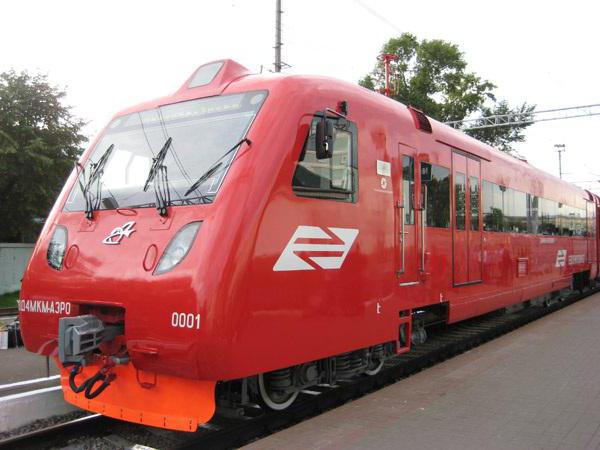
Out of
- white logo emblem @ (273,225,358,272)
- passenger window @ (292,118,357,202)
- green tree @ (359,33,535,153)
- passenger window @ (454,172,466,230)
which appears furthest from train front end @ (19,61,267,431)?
green tree @ (359,33,535,153)

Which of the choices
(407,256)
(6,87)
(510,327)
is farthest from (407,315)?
(6,87)

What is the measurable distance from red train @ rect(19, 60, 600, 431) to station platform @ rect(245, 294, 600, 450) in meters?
0.52

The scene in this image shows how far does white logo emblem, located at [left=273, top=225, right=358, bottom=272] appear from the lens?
15.2 feet

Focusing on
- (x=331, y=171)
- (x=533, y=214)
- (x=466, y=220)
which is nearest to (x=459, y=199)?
(x=466, y=220)

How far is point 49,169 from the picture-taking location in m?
24.2

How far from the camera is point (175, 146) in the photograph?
16.8 ft

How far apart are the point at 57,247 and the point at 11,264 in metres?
19.9

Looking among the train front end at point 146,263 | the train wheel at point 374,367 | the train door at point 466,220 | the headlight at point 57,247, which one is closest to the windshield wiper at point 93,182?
the train front end at point 146,263

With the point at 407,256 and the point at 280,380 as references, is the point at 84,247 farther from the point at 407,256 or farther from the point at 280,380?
the point at 407,256

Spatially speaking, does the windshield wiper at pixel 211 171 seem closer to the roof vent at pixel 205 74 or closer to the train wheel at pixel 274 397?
the roof vent at pixel 205 74

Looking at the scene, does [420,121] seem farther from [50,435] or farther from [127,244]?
[50,435]

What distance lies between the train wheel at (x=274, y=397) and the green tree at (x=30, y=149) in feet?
68.3

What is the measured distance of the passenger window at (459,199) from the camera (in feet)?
25.8

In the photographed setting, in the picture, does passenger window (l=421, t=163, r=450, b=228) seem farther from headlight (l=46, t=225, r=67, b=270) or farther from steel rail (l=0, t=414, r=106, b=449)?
steel rail (l=0, t=414, r=106, b=449)
